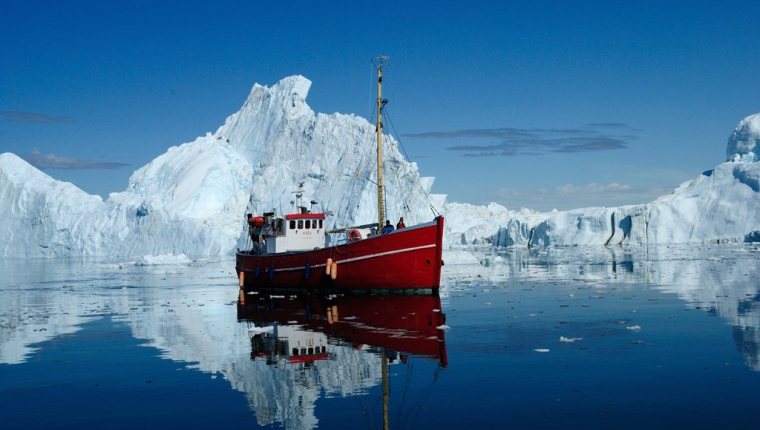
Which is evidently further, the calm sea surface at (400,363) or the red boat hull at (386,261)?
the red boat hull at (386,261)

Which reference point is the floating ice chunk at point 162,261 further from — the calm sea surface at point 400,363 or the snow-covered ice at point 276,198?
the calm sea surface at point 400,363

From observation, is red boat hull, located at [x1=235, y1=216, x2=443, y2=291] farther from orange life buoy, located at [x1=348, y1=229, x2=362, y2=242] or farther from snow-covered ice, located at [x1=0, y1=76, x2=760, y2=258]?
snow-covered ice, located at [x1=0, y1=76, x2=760, y2=258]

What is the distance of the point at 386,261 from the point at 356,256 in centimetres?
103

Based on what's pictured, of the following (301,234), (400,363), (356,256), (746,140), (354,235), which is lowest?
(400,363)

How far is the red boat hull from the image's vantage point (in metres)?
21.6

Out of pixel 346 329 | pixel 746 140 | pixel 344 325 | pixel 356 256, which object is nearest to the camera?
pixel 346 329

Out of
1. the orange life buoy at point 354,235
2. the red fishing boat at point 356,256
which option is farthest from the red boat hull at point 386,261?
the orange life buoy at point 354,235

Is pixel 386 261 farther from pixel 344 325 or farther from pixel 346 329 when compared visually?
pixel 346 329

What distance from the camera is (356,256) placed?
74.6ft

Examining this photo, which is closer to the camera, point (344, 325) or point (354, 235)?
point (344, 325)

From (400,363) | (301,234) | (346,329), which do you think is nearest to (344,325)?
(346,329)

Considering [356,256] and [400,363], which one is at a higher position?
[356,256]

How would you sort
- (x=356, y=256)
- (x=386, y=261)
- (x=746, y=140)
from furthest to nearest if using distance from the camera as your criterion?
1. (x=746, y=140)
2. (x=356, y=256)
3. (x=386, y=261)

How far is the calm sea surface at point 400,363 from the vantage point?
801 cm
